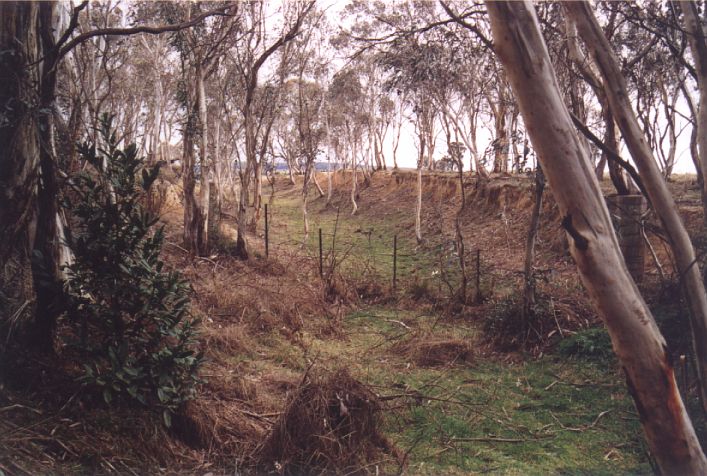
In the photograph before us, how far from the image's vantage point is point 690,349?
16.5 ft

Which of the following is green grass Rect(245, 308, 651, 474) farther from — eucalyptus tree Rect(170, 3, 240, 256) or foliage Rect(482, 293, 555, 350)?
eucalyptus tree Rect(170, 3, 240, 256)

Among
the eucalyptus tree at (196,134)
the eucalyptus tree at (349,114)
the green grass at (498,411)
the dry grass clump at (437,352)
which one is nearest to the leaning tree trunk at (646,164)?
the green grass at (498,411)

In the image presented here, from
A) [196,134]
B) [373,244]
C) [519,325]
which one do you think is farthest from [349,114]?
[519,325]

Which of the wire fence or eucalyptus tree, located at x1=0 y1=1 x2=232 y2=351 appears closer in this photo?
eucalyptus tree, located at x1=0 y1=1 x2=232 y2=351

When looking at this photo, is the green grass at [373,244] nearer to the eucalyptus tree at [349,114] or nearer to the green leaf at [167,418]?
the eucalyptus tree at [349,114]

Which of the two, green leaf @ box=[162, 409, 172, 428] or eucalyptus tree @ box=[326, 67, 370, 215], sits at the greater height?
eucalyptus tree @ box=[326, 67, 370, 215]

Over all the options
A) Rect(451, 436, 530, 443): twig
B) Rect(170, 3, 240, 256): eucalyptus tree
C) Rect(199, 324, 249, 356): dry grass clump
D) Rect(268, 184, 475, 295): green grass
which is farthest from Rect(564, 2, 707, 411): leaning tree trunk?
Rect(170, 3, 240, 256): eucalyptus tree

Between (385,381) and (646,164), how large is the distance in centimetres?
348

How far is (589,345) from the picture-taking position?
6238 millimetres

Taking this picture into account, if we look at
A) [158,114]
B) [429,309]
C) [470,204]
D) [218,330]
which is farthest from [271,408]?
[158,114]

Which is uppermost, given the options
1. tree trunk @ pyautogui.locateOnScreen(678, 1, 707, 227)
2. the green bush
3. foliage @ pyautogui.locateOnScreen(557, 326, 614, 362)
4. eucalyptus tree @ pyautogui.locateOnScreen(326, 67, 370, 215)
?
eucalyptus tree @ pyautogui.locateOnScreen(326, 67, 370, 215)

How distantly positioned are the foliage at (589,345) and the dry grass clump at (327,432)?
3422mm

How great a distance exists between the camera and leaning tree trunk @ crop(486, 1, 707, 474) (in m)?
2.59

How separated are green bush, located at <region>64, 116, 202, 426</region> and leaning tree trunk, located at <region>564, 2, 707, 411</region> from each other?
9.33 ft
